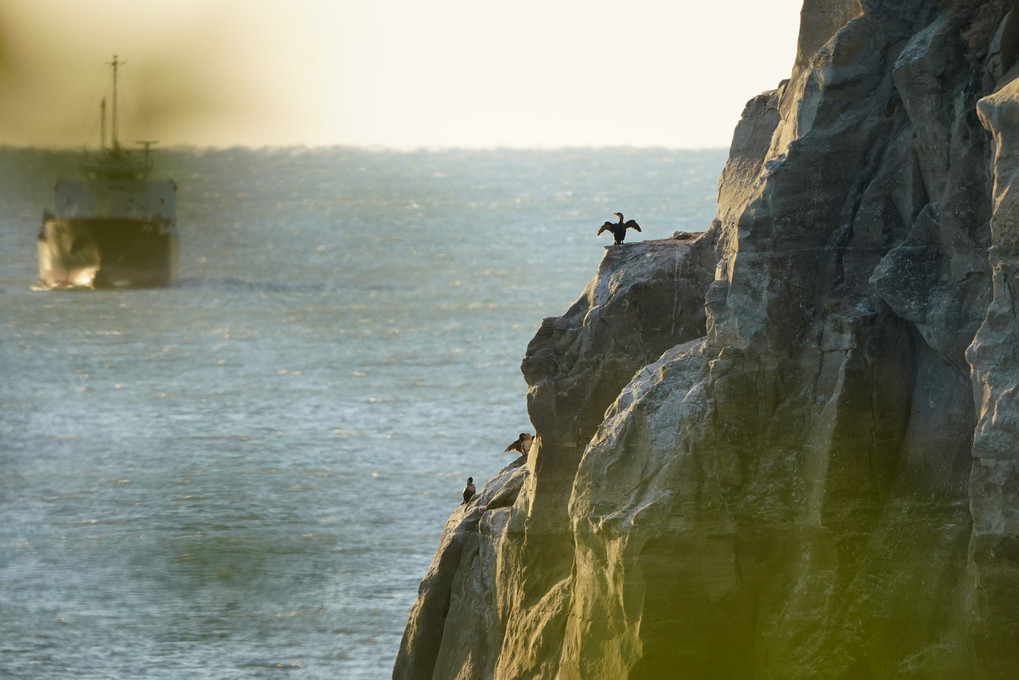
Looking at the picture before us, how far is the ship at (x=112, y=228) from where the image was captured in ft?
473

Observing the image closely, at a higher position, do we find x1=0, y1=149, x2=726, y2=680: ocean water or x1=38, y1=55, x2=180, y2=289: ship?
x1=38, y1=55, x2=180, y2=289: ship

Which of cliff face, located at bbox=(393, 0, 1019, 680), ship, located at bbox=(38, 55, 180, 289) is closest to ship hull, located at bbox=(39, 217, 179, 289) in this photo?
ship, located at bbox=(38, 55, 180, 289)

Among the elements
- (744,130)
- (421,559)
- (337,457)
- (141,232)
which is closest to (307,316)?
(141,232)

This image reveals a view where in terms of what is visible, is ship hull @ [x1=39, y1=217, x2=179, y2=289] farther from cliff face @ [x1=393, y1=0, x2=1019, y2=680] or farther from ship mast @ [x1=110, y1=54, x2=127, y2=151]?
cliff face @ [x1=393, y1=0, x2=1019, y2=680]

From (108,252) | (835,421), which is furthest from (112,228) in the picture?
(835,421)

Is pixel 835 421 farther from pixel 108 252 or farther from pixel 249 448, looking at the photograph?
pixel 108 252

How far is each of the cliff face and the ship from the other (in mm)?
128604

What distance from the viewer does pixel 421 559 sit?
55562 mm

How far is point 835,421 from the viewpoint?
1731 centimetres

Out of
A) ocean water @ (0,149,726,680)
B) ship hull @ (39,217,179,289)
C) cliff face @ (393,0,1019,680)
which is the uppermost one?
cliff face @ (393,0,1019,680)

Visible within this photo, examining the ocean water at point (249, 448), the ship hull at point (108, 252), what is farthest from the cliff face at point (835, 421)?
the ship hull at point (108, 252)

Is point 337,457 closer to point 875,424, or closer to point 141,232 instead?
point 875,424

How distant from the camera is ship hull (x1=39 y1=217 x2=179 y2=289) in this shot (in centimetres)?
14388

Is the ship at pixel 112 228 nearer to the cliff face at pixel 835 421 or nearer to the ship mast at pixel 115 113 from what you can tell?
the ship mast at pixel 115 113
